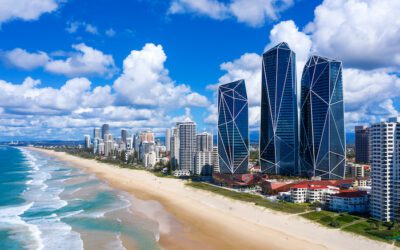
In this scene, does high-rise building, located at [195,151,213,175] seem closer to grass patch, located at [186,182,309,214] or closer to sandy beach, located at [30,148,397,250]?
grass patch, located at [186,182,309,214]

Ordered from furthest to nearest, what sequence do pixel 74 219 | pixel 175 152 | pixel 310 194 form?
pixel 175 152 → pixel 310 194 → pixel 74 219

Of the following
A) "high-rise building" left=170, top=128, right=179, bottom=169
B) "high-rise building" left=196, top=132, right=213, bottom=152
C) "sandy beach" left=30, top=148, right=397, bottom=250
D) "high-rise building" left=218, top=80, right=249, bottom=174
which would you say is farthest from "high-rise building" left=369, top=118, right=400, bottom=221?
"high-rise building" left=170, top=128, right=179, bottom=169

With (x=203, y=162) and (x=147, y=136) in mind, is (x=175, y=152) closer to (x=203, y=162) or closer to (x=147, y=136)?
(x=203, y=162)

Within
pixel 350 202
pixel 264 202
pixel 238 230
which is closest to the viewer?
pixel 238 230

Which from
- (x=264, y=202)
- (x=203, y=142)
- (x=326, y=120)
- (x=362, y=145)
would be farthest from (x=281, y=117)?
(x=362, y=145)

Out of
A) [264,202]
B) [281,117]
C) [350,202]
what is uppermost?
[281,117]

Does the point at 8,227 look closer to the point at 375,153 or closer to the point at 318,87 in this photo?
the point at 375,153

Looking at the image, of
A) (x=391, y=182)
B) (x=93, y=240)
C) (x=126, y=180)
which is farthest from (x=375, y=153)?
(x=126, y=180)
